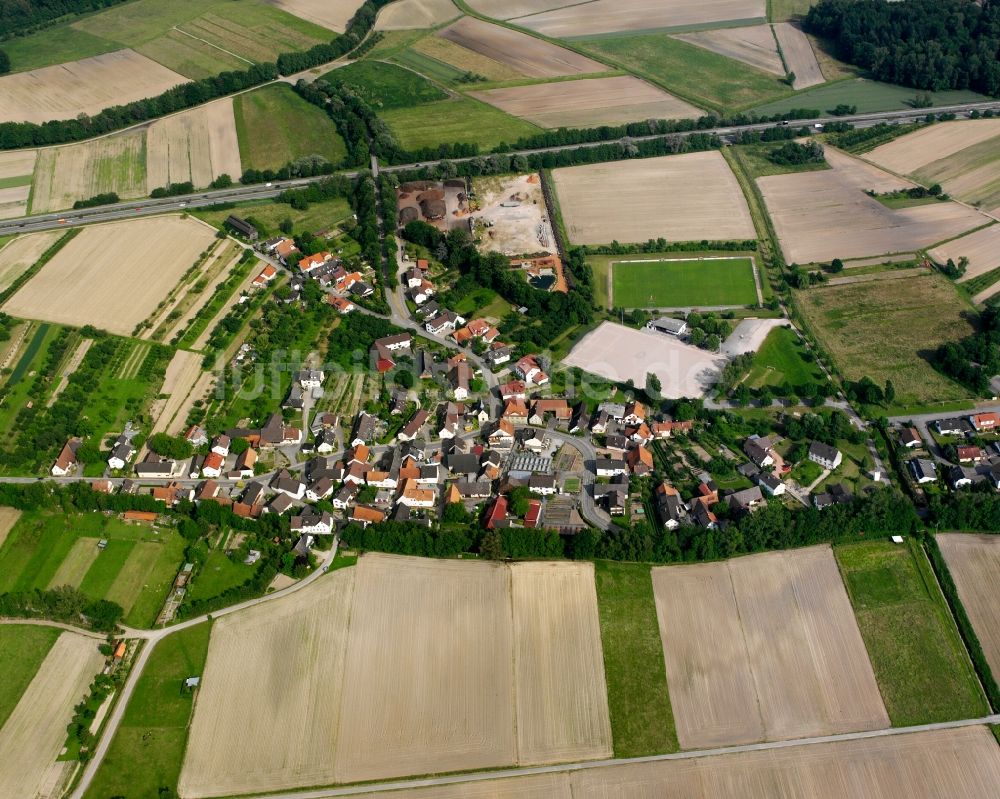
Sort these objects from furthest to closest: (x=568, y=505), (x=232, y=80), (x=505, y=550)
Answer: (x=232, y=80), (x=568, y=505), (x=505, y=550)

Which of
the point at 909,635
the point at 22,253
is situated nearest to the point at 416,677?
the point at 909,635

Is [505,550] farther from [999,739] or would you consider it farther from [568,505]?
[999,739]

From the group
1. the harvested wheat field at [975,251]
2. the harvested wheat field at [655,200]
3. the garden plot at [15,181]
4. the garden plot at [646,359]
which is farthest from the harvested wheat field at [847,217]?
the garden plot at [15,181]

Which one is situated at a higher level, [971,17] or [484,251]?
[971,17]

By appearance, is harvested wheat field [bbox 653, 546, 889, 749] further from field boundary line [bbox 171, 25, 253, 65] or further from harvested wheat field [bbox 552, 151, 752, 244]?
field boundary line [bbox 171, 25, 253, 65]

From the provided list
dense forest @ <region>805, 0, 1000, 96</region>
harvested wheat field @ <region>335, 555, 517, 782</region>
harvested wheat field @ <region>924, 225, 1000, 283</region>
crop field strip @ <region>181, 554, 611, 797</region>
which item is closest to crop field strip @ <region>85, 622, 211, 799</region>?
crop field strip @ <region>181, 554, 611, 797</region>

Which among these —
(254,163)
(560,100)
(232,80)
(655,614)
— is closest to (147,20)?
(232,80)

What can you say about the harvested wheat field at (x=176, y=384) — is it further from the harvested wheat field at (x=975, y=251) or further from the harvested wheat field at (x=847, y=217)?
the harvested wheat field at (x=975, y=251)
